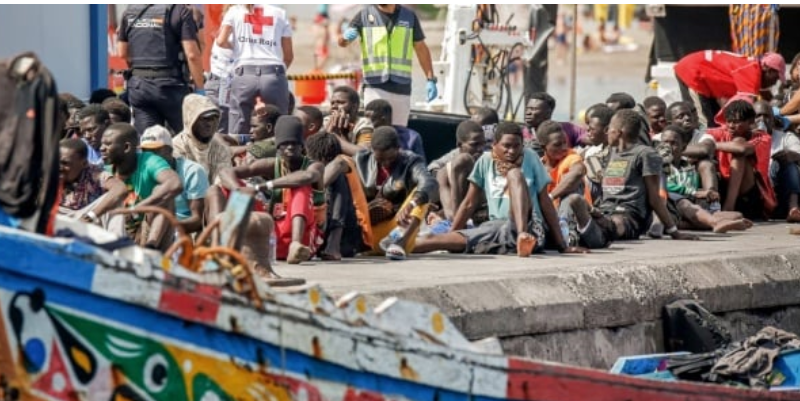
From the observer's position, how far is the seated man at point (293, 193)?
32.0 ft

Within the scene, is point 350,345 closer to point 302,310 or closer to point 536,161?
point 302,310

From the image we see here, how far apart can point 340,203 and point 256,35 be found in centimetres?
288

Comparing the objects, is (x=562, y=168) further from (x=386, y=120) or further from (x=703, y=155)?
(x=703, y=155)

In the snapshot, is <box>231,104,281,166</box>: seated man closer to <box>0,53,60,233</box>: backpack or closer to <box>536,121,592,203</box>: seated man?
<box>536,121,592,203</box>: seated man

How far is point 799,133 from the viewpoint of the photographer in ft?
44.5

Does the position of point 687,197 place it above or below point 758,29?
below

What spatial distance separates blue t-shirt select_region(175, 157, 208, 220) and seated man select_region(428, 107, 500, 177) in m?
2.43

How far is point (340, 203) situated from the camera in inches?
399

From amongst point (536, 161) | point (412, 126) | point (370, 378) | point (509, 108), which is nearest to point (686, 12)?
point (509, 108)

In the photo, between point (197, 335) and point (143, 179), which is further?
point (143, 179)

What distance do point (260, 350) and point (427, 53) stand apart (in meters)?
7.13

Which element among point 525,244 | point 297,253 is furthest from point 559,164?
point 297,253

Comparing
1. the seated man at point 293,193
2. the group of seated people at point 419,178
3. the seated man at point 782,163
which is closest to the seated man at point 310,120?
the group of seated people at point 419,178

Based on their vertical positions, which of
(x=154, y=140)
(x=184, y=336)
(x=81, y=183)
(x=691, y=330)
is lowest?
(x=691, y=330)
